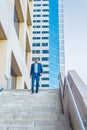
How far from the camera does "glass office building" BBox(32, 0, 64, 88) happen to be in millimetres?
117062

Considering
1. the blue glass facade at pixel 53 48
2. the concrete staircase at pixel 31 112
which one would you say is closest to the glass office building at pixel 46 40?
the blue glass facade at pixel 53 48

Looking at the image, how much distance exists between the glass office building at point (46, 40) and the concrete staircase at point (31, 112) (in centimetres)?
10325

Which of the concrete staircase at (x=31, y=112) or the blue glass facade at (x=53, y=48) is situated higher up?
the concrete staircase at (x=31, y=112)

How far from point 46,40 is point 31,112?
111m

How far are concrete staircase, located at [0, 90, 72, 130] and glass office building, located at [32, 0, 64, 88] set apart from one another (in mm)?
103251

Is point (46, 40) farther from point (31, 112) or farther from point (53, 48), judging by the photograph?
point (31, 112)

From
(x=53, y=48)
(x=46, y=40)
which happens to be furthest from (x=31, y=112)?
(x=53, y=48)

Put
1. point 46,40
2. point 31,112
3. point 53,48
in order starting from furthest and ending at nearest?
point 53,48, point 46,40, point 31,112

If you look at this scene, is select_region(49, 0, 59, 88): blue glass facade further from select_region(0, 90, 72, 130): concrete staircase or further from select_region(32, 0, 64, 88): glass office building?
select_region(0, 90, 72, 130): concrete staircase

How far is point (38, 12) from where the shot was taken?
12681 cm

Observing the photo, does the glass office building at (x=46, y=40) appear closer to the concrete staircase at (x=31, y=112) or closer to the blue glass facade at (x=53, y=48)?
the blue glass facade at (x=53, y=48)

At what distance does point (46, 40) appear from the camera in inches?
4690

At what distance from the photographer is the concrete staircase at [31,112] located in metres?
6.81

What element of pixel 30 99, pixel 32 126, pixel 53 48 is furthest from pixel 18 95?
pixel 53 48
